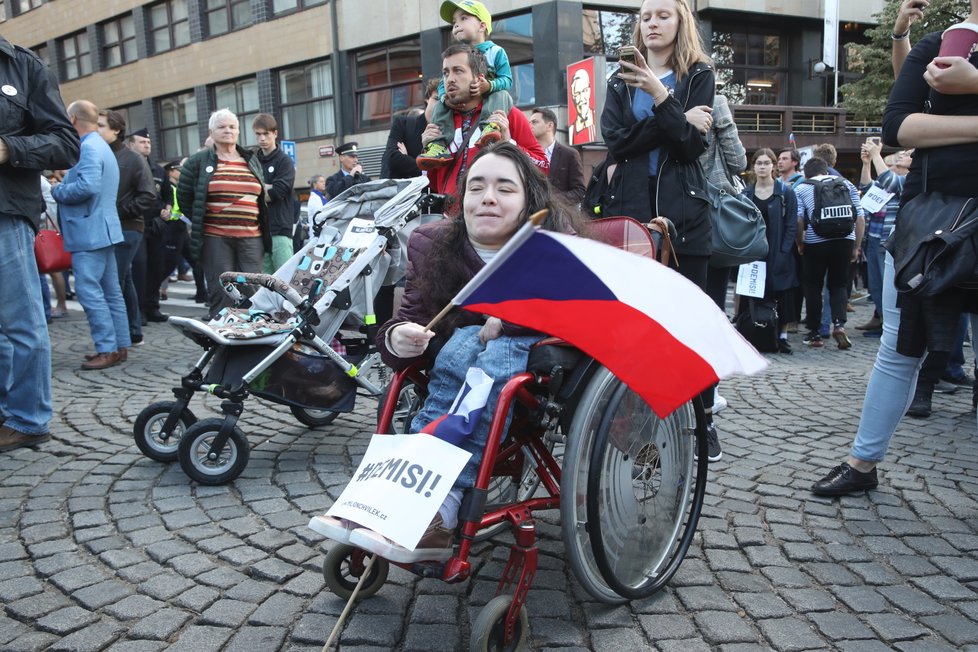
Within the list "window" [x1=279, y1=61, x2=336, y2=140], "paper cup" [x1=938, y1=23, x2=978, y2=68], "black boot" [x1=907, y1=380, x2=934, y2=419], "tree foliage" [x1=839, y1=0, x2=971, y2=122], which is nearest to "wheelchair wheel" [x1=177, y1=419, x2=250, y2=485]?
"paper cup" [x1=938, y1=23, x2=978, y2=68]

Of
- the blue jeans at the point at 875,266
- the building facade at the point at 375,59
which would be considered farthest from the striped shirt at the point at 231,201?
the building facade at the point at 375,59

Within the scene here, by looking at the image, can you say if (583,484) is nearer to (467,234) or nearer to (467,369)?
(467,369)

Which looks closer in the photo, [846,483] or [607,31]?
[846,483]

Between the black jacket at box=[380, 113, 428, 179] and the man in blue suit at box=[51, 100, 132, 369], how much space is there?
2389 mm

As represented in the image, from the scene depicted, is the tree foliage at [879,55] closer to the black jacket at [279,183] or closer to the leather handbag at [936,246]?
the black jacket at [279,183]

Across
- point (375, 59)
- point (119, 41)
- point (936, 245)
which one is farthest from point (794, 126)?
point (119, 41)

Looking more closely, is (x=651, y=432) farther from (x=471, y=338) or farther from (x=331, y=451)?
(x=331, y=451)

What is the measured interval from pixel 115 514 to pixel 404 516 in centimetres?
184

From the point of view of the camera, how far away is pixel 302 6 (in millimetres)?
21516

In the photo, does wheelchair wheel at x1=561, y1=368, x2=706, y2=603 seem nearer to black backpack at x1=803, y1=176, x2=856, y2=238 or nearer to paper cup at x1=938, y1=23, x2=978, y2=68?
paper cup at x1=938, y1=23, x2=978, y2=68

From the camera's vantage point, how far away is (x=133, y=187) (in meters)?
6.88

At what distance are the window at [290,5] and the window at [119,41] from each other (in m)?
6.96

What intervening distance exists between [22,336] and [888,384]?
4.19 meters

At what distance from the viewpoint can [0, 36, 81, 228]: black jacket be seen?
146 inches
